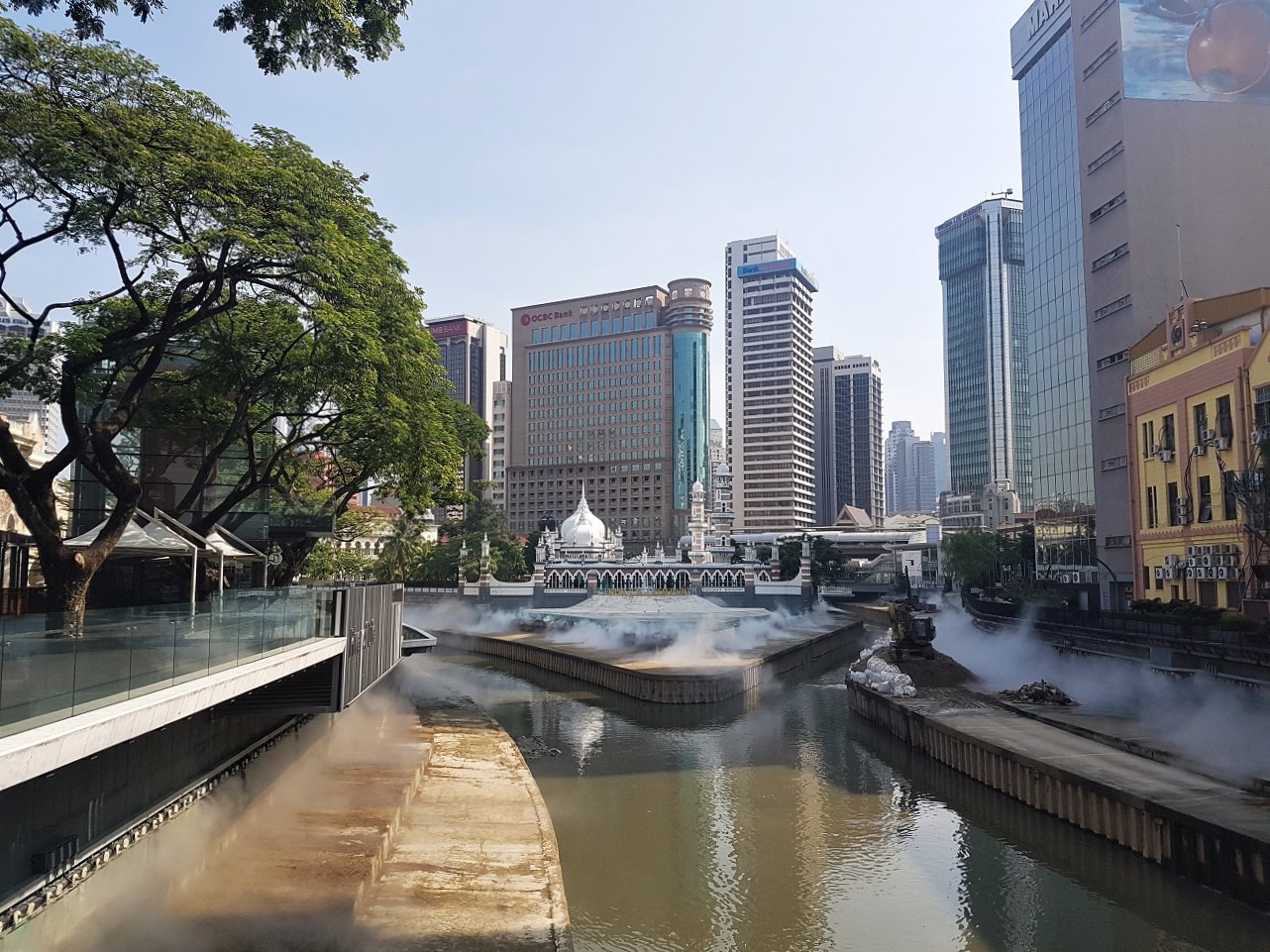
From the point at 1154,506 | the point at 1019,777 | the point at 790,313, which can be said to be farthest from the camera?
the point at 790,313

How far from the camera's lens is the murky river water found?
2123 centimetres

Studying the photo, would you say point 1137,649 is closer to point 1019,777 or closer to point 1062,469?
point 1019,777

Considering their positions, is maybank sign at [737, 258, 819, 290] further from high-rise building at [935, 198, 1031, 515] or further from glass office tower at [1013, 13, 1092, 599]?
glass office tower at [1013, 13, 1092, 599]

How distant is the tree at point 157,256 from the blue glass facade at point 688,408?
157576 millimetres

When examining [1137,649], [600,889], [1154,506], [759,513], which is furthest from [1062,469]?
[759,513]

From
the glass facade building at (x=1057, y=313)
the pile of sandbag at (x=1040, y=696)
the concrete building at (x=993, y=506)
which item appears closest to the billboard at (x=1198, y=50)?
the glass facade building at (x=1057, y=313)

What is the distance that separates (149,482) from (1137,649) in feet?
148

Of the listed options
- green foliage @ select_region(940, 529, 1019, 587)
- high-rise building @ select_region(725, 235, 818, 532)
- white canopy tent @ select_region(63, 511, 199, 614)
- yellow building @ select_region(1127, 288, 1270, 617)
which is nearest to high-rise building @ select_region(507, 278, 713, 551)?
high-rise building @ select_region(725, 235, 818, 532)

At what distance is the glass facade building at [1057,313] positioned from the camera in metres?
74.3

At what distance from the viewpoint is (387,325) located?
31.2m

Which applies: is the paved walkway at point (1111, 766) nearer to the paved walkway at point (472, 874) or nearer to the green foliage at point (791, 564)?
the paved walkway at point (472, 874)

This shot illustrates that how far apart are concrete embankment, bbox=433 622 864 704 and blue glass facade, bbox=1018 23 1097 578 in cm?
2302

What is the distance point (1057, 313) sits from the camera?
261 ft

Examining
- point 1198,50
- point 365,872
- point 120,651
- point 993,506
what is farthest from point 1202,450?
point 993,506
